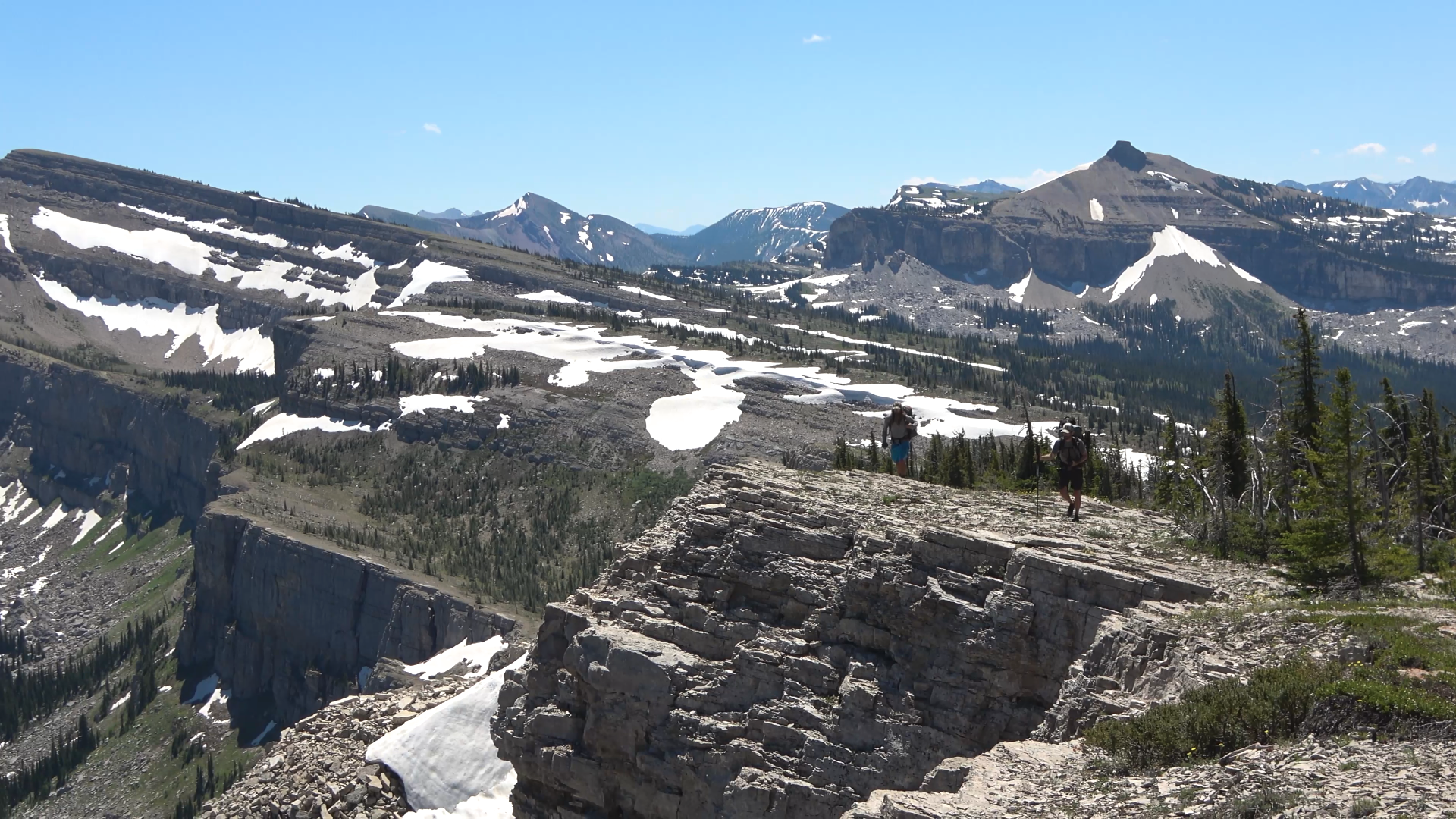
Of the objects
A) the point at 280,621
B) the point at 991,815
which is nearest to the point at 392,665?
the point at 280,621

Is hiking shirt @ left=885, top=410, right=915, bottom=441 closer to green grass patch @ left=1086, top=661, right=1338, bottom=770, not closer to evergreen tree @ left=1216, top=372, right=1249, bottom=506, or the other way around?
evergreen tree @ left=1216, top=372, right=1249, bottom=506

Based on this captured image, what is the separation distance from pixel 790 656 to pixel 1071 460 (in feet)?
28.9

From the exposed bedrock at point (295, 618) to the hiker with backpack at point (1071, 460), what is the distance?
7882 cm

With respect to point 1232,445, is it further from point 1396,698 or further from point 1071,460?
point 1396,698

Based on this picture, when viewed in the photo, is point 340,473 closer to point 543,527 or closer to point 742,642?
point 543,527

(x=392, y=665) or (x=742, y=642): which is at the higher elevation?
(x=742, y=642)

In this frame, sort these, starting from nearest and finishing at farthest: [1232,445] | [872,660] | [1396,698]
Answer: [1396,698] → [872,660] → [1232,445]

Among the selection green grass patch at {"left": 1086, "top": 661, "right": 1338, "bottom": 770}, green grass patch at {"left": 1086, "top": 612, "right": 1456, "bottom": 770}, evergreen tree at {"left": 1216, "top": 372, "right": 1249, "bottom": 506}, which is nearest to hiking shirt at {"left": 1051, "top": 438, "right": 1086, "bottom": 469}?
evergreen tree at {"left": 1216, "top": 372, "right": 1249, "bottom": 506}

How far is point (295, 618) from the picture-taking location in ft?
416

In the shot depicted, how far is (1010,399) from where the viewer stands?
183m

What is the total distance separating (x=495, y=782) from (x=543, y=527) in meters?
97.9

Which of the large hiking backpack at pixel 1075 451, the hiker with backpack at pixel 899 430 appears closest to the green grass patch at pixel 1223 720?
the large hiking backpack at pixel 1075 451

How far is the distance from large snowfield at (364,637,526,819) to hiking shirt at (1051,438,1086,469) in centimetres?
1744

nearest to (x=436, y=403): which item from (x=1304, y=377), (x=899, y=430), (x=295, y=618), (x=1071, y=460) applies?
(x=295, y=618)
